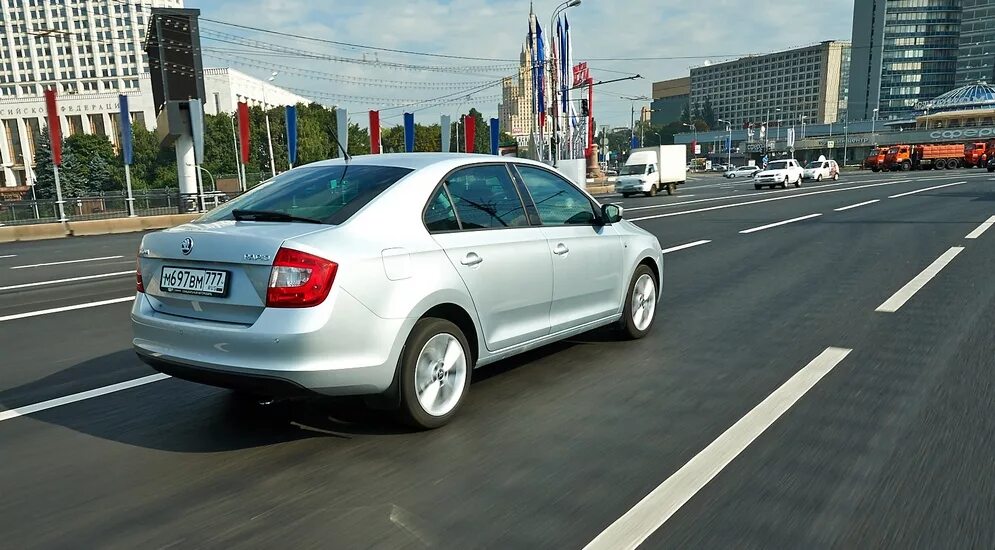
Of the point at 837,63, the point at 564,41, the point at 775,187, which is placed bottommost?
the point at 775,187

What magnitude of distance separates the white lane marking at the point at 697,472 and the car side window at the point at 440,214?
6.02 feet

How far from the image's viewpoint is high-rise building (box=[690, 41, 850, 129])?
166 m

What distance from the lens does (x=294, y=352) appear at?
11.0ft

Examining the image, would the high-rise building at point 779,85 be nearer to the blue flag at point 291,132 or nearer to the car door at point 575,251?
the blue flag at point 291,132

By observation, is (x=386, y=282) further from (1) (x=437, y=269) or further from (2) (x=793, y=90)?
(2) (x=793, y=90)

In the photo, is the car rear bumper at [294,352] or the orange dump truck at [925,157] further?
the orange dump truck at [925,157]

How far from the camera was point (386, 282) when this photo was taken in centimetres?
359

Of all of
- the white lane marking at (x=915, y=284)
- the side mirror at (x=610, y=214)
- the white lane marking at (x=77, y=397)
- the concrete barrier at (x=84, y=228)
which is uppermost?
the side mirror at (x=610, y=214)

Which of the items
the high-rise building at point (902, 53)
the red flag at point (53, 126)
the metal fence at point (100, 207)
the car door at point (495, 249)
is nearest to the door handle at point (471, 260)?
the car door at point (495, 249)

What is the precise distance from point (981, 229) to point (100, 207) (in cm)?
2477

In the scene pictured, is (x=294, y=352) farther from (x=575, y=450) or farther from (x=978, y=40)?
(x=978, y=40)

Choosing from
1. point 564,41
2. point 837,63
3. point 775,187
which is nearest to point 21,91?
point 564,41

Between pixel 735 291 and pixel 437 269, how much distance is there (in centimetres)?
529

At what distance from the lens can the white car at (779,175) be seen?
38.2m
